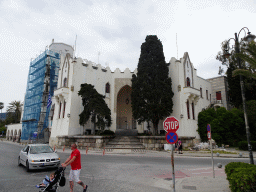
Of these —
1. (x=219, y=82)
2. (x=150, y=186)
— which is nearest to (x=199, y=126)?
(x=219, y=82)

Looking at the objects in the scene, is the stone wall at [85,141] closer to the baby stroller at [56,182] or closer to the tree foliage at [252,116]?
the baby stroller at [56,182]

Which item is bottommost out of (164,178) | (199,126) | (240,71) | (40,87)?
(164,178)

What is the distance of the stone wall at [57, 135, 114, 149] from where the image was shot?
72.4 ft

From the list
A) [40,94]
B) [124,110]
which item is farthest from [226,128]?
[40,94]

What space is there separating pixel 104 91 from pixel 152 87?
29.2 ft

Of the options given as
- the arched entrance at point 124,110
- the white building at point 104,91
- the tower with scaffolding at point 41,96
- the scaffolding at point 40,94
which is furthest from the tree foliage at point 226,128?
the scaffolding at point 40,94

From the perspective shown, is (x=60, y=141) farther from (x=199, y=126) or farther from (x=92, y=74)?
(x=199, y=126)

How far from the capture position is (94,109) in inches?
886

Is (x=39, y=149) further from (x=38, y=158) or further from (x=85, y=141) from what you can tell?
(x=85, y=141)

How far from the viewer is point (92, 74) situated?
→ 93.6ft

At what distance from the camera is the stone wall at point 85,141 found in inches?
869

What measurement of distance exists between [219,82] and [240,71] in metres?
29.3

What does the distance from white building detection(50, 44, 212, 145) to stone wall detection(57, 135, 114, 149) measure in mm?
952

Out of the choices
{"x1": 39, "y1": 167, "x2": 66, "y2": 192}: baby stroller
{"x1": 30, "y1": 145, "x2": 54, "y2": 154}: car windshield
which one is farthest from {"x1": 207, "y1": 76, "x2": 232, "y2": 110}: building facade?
{"x1": 39, "y1": 167, "x2": 66, "y2": 192}: baby stroller
